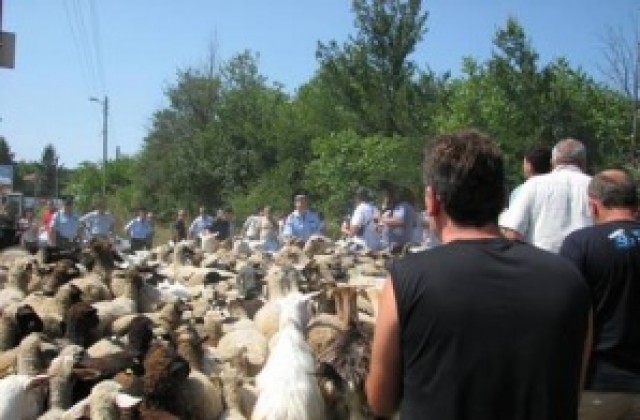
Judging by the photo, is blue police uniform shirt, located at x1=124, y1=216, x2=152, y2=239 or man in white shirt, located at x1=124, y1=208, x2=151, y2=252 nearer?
man in white shirt, located at x1=124, y1=208, x2=151, y2=252

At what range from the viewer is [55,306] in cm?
745

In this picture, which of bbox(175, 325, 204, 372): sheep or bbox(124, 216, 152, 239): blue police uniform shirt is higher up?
bbox(124, 216, 152, 239): blue police uniform shirt

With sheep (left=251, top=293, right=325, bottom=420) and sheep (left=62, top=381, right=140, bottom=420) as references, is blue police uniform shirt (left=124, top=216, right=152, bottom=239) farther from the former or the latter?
sheep (left=62, top=381, right=140, bottom=420)

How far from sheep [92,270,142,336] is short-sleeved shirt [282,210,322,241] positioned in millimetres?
6960

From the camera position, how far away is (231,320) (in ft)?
27.1

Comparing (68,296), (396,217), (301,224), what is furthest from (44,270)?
(301,224)

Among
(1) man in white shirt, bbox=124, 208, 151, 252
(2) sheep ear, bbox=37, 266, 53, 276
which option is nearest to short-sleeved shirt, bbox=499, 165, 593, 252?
(2) sheep ear, bbox=37, 266, 53, 276

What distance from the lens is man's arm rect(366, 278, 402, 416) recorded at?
2.36 meters

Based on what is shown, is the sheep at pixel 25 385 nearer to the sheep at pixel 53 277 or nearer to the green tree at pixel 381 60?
the sheep at pixel 53 277

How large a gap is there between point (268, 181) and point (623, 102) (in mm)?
17406

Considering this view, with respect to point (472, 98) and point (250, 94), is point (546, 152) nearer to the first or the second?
point (472, 98)

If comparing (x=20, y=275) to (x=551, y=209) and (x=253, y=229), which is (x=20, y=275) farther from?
(x=253, y=229)

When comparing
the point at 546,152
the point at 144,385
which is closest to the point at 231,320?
the point at 144,385

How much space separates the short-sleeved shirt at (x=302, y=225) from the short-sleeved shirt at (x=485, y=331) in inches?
516
